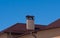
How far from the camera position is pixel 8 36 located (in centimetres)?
2506

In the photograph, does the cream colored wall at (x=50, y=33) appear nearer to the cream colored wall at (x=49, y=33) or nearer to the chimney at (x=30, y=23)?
the cream colored wall at (x=49, y=33)

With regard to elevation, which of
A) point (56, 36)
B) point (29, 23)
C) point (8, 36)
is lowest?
point (56, 36)

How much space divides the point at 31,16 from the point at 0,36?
14.9ft

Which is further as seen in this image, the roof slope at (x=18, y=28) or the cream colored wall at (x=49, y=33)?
the roof slope at (x=18, y=28)

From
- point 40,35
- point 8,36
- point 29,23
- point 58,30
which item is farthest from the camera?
point 29,23

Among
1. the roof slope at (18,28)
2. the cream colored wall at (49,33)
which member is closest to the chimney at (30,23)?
the roof slope at (18,28)

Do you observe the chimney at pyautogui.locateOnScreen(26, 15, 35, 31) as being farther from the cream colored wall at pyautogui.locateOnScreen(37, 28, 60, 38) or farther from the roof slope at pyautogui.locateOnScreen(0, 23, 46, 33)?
the cream colored wall at pyautogui.locateOnScreen(37, 28, 60, 38)

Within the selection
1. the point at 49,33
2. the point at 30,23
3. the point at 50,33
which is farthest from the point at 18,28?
the point at 50,33

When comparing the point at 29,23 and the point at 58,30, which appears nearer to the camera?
the point at 58,30

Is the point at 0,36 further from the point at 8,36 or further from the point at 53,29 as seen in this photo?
the point at 53,29

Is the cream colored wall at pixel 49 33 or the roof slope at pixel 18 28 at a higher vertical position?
the roof slope at pixel 18 28

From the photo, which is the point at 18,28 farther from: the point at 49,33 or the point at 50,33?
the point at 50,33

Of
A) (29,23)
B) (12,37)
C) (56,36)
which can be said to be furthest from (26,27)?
(56,36)

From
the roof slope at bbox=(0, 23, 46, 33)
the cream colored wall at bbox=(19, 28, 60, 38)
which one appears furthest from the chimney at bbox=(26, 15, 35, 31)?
the cream colored wall at bbox=(19, 28, 60, 38)
